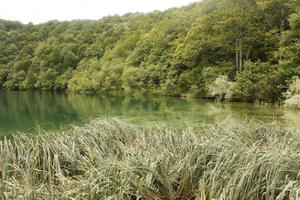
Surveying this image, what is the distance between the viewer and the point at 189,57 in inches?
899

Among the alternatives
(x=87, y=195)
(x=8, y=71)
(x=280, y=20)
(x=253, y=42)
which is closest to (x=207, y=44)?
(x=253, y=42)

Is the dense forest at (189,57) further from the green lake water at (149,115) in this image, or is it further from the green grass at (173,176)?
the green grass at (173,176)

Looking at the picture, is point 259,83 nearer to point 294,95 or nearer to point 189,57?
point 294,95

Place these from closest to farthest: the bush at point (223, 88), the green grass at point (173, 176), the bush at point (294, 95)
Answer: the green grass at point (173, 176)
the bush at point (294, 95)
the bush at point (223, 88)

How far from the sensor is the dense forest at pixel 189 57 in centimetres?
1638

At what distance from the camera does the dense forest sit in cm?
1638

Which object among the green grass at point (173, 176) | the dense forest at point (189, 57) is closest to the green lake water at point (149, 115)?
the green grass at point (173, 176)

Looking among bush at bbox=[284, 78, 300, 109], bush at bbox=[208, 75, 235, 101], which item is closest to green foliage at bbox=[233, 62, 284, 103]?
bush at bbox=[208, 75, 235, 101]

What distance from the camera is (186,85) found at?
77.4ft

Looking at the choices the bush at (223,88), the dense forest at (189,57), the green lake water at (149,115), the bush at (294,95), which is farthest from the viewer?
the bush at (223,88)

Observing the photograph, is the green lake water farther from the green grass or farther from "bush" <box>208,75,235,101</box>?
the green grass

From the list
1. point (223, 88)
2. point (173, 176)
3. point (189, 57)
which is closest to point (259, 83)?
point (223, 88)

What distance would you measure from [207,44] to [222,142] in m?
20.2

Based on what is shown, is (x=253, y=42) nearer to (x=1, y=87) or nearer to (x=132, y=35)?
(x=132, y=35)
